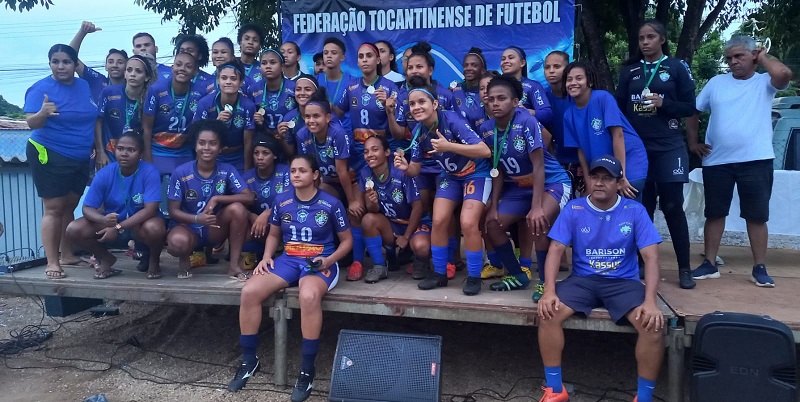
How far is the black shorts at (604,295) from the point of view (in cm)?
388

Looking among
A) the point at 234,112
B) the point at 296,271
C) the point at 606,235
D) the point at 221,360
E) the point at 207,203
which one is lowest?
the point at 221,360

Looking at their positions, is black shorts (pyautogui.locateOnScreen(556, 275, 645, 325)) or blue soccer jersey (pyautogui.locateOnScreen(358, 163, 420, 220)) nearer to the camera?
black shorts (pyautogui.locateOnScreen(556, 275, 645, 325))

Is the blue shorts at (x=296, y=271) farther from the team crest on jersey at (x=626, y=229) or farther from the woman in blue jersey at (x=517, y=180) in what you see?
the team crest on jersey at (x=626, y=229)

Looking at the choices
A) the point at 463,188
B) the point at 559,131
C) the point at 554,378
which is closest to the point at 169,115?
the point at 463,188

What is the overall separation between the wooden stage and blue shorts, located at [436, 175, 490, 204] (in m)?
0.66

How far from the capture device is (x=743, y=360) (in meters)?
3.56

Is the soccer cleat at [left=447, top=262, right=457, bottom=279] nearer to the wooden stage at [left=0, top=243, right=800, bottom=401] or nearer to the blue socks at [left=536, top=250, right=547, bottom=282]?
the wooden stage at [left=0, top=243, right=800, bottom=401]

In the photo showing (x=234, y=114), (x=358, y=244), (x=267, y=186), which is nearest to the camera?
(x=358, y=244)

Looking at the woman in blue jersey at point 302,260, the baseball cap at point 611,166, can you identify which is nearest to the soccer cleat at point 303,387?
the woman in blue jersey at point 302,260

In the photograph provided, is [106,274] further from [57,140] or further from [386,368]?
[386,368]

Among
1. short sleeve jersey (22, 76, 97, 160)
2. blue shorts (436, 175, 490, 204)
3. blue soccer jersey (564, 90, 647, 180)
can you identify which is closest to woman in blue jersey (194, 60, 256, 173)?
short sleeve jersey (22, 76, 97, 160)

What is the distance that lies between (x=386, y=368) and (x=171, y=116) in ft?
10.3

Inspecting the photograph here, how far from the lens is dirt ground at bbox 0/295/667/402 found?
454 cm

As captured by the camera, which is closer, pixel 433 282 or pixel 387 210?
pixel 433 282
